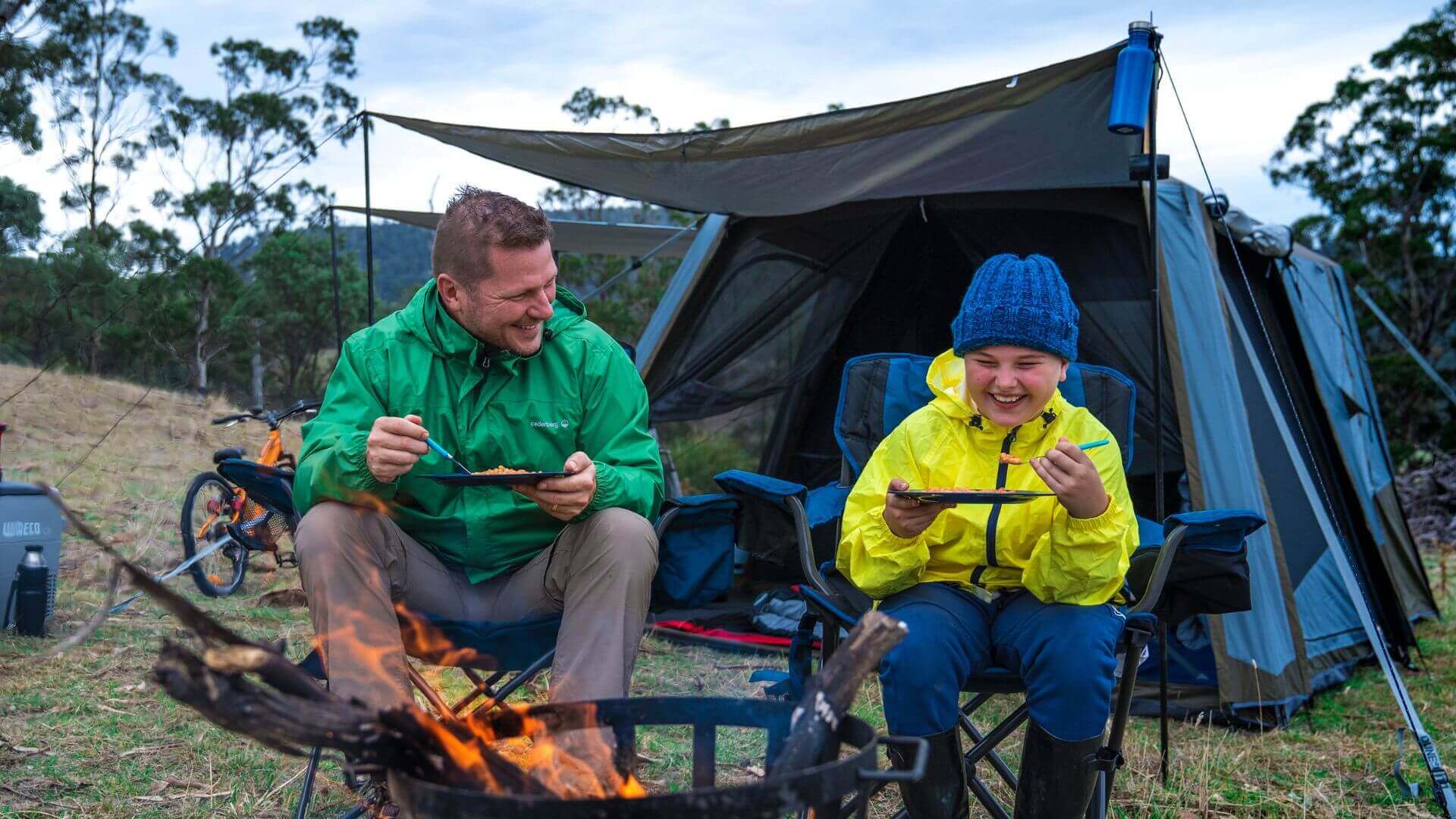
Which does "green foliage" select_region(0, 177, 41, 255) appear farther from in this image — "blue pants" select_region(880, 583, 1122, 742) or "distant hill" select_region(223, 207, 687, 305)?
"distant hill" select_region(223, 207, 687, 305)

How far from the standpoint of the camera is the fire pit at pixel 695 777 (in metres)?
1.00

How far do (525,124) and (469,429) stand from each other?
1.80 meters

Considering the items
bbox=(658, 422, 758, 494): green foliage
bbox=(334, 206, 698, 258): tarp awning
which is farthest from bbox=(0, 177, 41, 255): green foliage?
bbox=(658, 422, 758, 494): green foliage

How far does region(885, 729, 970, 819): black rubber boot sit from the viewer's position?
1.71m

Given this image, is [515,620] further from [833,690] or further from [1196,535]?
[1196,535]

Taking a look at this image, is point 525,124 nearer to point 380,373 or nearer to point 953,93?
point 953,93

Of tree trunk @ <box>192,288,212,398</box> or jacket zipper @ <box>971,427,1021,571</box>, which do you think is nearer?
jacket zipper @ <box>971,427,1021,571</box>

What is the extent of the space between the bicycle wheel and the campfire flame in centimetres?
349

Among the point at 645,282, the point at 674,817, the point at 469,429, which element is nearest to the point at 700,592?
the point at 469,429

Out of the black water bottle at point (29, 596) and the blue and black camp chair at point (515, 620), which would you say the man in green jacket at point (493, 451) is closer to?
the blue and black camp chair at point (515, 620)

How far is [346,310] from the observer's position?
56.4 feet

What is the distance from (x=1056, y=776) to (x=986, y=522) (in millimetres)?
419

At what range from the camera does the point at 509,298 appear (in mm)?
1921

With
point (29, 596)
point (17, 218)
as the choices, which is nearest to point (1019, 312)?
point (29, 596)
